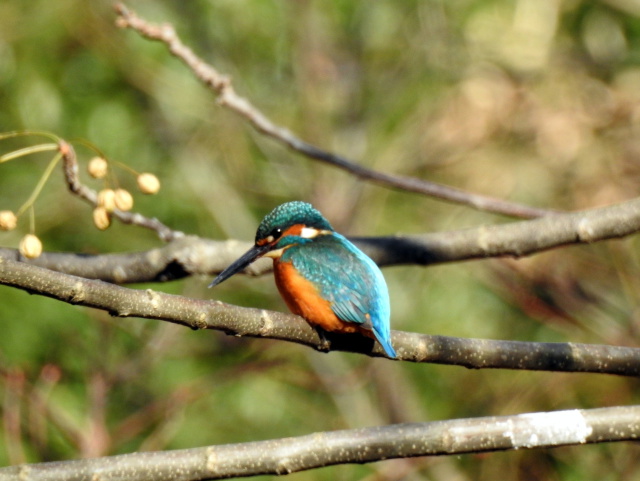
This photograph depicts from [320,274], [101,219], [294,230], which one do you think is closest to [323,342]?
[320,274]

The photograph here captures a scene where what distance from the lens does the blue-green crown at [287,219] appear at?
7.96 feet

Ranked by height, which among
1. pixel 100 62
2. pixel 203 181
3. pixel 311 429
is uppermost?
pixel 100 62

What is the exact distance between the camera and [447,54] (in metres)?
5.13

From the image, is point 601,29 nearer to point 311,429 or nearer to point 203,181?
point 203,181

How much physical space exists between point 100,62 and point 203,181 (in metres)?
1.09

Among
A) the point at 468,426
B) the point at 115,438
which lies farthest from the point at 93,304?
the point at 115,438

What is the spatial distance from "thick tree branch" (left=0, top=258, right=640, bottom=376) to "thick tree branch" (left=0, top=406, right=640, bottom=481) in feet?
0.43

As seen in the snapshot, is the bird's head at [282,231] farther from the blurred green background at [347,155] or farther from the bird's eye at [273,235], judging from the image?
the blurred green background at [347,155]

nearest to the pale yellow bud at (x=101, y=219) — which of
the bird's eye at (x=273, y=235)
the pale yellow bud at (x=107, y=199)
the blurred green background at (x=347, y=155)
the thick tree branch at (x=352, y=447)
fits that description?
the pale yellow bud at (x=107, y=199)

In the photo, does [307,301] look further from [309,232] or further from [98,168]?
[98,168]

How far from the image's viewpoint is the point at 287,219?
8.14 feet

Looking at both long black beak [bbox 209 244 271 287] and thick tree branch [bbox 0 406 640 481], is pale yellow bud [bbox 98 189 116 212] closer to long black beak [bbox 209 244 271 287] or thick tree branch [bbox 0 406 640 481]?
long black beak [bbox 209 244 271 287]

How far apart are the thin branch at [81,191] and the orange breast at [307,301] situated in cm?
39

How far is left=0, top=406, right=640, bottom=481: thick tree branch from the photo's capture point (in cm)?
177
